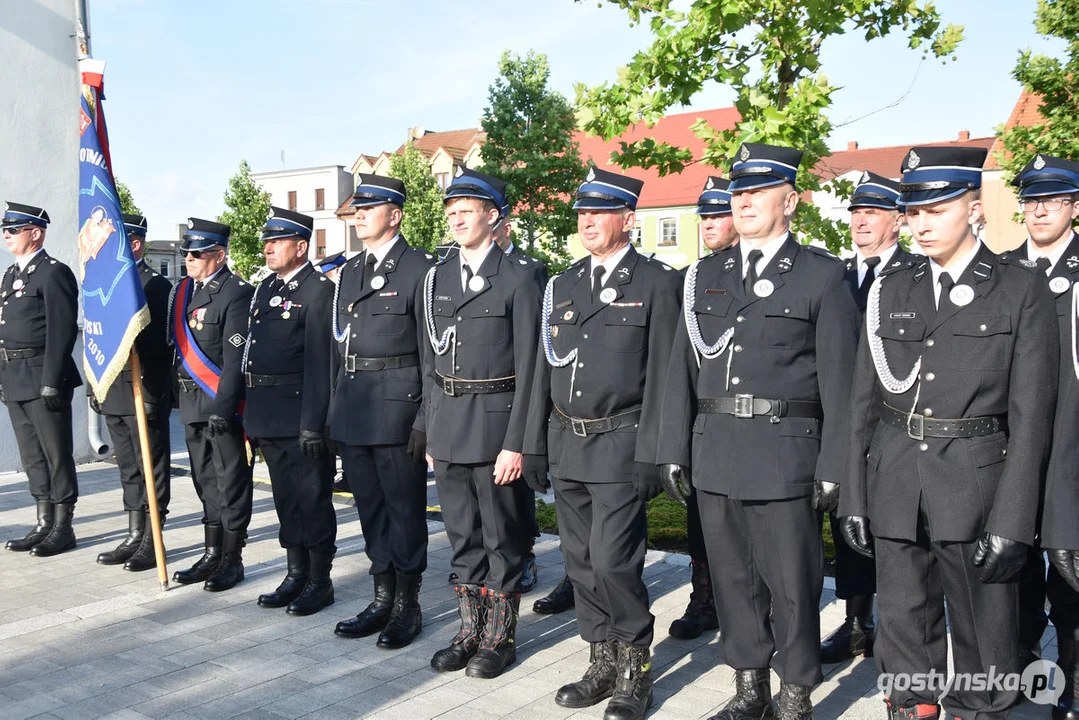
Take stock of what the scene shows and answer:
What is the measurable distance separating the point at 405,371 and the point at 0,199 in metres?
7.65

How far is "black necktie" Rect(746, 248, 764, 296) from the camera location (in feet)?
13.4

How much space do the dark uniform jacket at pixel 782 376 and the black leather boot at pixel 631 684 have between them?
873mm

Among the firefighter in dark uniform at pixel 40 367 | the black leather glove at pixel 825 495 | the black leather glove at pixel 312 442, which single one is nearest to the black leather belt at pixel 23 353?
the firefighter in dark uniform at pixel 40 367

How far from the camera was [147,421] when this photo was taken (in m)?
7.11

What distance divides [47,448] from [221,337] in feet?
6.82

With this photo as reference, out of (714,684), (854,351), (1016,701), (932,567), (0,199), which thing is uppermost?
(0,199)

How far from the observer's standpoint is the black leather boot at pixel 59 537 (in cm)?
730

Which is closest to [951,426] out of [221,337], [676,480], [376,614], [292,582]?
[676,480]

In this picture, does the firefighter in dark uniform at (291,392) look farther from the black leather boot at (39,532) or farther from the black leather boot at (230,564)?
the black leather boot at (39,532)

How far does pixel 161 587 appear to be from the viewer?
6.43 m

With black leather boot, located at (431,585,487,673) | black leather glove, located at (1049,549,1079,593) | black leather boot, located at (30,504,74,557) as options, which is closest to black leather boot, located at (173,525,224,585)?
black leather boot, located at (30,504,74,557)

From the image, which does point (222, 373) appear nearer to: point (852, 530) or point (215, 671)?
Result: point (215, 671)

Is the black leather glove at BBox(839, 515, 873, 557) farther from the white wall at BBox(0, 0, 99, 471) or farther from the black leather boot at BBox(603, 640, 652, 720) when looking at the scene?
the white wall at BBox(0, 0, 99, 471)

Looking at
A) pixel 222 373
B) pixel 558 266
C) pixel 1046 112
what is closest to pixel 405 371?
pixel 222 373
